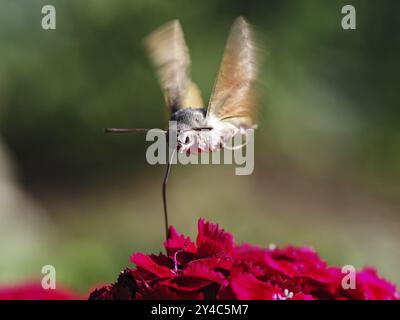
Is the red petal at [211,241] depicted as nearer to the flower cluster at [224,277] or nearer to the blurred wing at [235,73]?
the flower cluster at [224,277]

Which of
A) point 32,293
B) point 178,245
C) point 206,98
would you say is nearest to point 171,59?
point 178,245

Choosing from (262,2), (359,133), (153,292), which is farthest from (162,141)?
(262,2)

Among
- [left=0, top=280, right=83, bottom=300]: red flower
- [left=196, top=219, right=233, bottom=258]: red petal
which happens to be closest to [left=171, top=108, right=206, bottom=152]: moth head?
[left=196, top=219, right=233, bottom=258]: red petal

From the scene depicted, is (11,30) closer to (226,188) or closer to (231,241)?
(226,188)

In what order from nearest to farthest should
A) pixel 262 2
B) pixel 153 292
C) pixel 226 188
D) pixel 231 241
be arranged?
pixel 153 292 → pixel 231 241 → pixel 226 188 → pixel 262 2

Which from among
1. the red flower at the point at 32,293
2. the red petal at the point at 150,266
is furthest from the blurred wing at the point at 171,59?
the red flower at the point at 32,293
